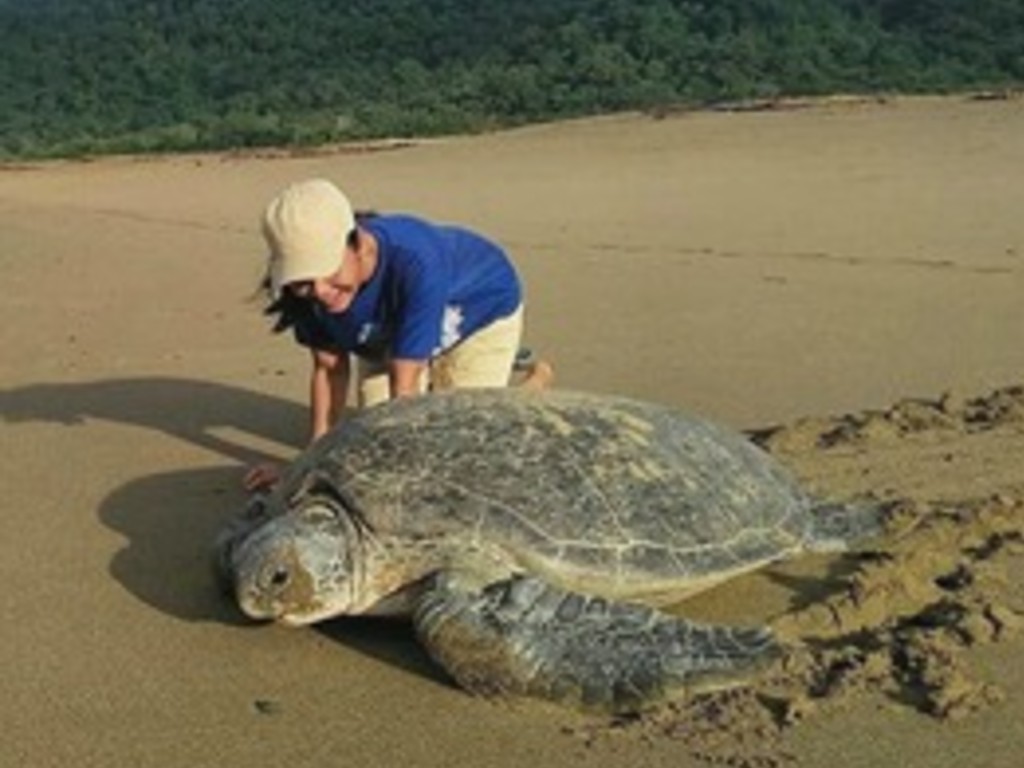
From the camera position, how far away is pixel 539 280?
7648 millimetres

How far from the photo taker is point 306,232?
351cm

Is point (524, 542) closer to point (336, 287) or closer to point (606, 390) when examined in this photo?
point (336, 287)

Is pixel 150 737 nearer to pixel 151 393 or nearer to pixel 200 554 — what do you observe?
pixel 200 554

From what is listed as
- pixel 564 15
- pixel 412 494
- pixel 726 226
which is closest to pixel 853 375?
pixel 412 494

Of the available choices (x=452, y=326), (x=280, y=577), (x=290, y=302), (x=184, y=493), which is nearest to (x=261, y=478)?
(x=184, y=493)

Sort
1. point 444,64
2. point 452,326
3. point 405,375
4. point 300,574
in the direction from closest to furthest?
point 300,574, point 405,375, point 452,326, point 444,64

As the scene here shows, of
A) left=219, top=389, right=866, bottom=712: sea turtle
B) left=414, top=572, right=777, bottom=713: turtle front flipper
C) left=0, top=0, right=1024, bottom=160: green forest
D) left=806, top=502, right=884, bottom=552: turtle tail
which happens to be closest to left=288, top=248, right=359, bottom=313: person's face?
left=219, top=389, right=866, bottom=712: sea turtle

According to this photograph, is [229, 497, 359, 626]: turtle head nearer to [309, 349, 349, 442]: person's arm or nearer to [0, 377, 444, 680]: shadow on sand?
[0, 377, 444, 680]: shadow on sand

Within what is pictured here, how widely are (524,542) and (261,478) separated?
45.8 inches

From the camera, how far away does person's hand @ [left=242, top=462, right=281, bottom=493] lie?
4.04m

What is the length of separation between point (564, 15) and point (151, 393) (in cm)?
2518

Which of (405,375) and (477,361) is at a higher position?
(405,375)

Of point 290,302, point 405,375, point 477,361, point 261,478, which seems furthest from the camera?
point 477,361

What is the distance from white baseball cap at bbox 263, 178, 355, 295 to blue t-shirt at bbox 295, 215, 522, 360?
8.6 inches
